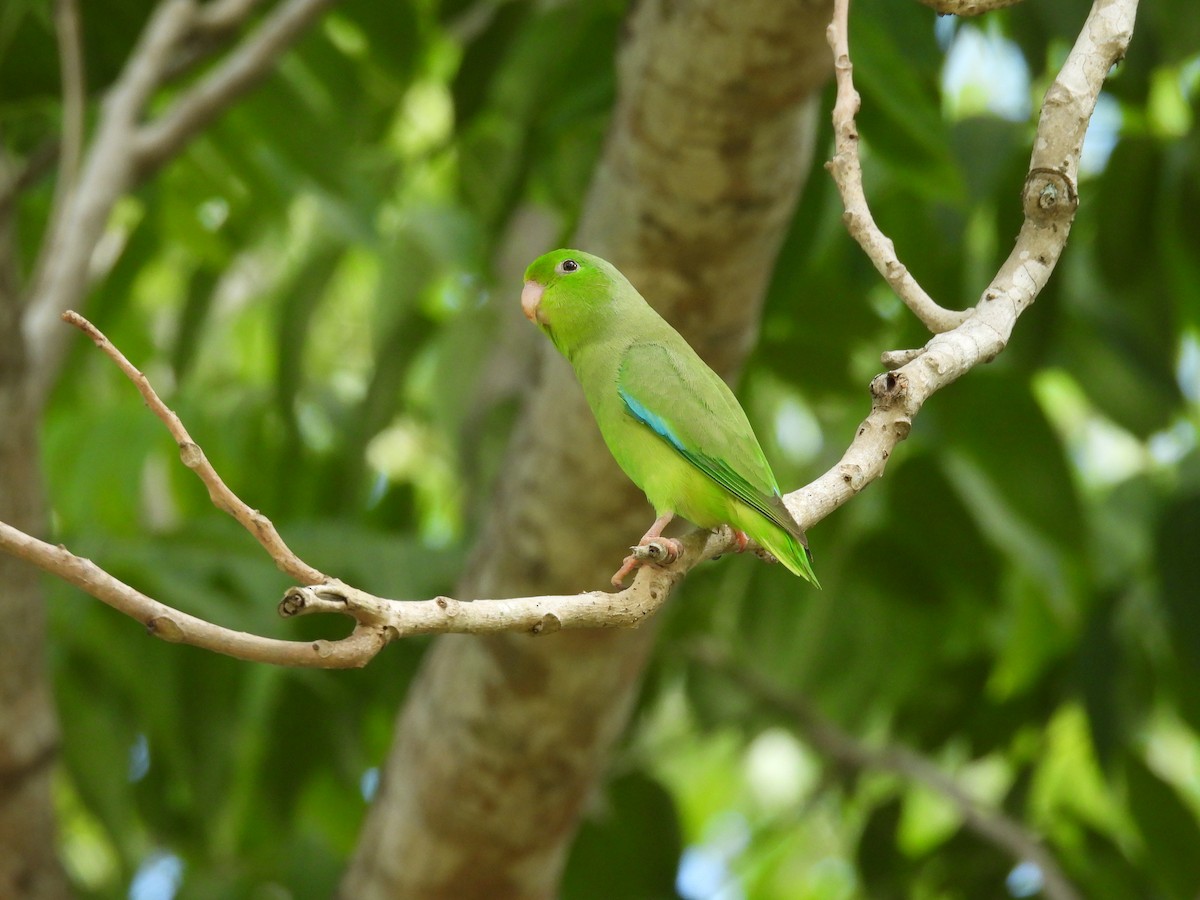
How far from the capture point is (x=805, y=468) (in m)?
4.34

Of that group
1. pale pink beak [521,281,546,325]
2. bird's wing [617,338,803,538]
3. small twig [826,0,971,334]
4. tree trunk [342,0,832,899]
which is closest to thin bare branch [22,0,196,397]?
tree trunk [342,0,832,899]

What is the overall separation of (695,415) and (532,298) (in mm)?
293

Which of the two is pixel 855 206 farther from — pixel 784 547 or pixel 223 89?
pixel 223 89

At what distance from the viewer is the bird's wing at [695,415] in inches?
65.9

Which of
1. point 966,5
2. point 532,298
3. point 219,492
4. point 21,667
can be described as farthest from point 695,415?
point 21,667

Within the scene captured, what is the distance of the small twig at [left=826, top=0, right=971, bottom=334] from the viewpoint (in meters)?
1.62

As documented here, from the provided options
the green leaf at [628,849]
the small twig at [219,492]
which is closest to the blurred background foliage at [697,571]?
the green leaf at [628,849]

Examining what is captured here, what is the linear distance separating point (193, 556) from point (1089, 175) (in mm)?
2747

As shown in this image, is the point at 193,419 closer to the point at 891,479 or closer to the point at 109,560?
the point at 109,560

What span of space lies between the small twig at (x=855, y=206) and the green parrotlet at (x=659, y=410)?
0.84 ft

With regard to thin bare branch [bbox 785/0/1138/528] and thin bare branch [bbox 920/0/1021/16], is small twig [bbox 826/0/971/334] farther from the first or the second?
thin bare branch [bbox 920/0/1021/16]

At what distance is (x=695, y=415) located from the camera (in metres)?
1.71

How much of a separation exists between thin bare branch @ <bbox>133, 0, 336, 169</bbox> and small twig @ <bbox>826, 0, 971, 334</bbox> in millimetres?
1986

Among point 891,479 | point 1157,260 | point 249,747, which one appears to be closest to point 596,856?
point 249,747
